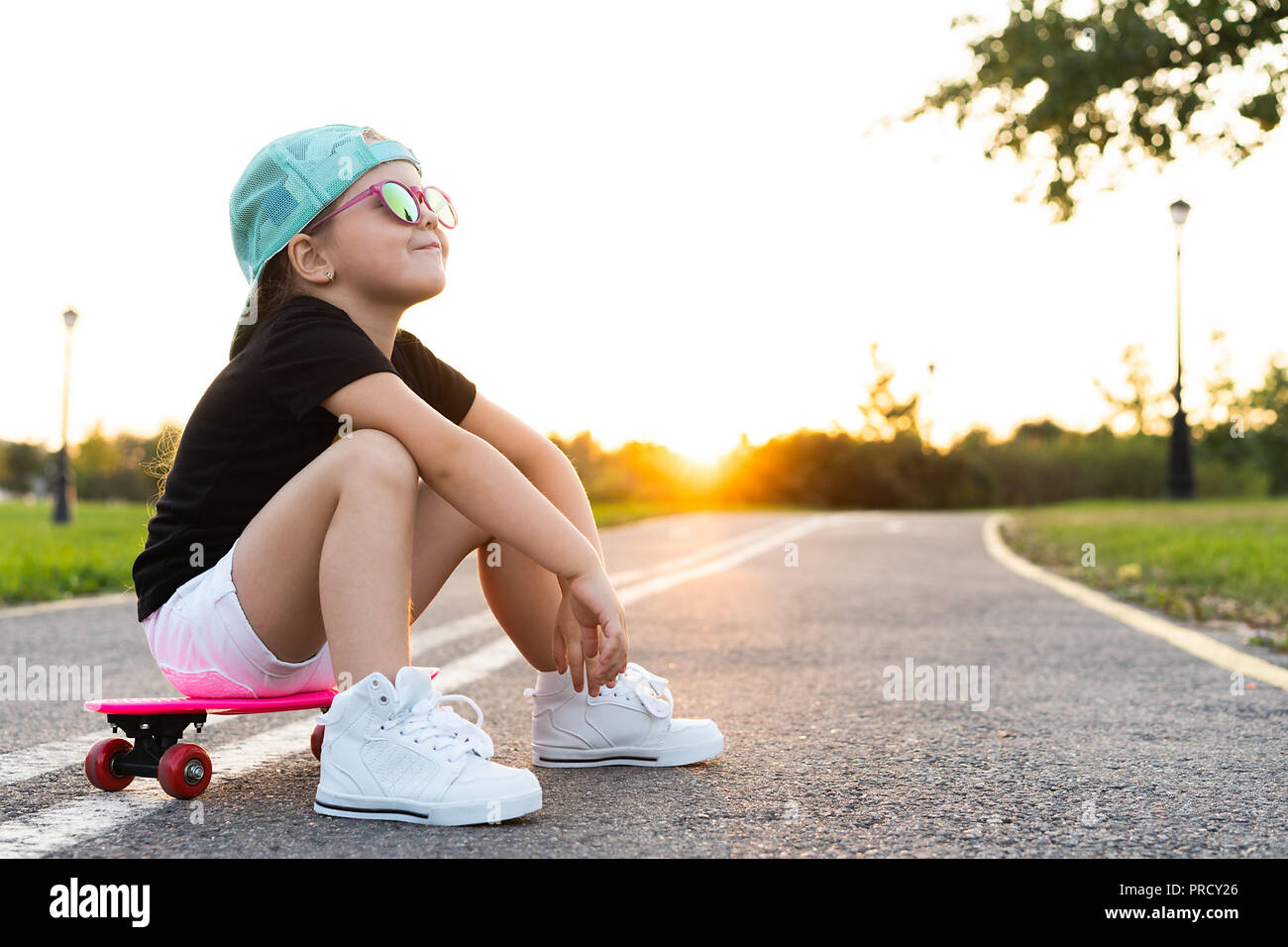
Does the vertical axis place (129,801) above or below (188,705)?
below

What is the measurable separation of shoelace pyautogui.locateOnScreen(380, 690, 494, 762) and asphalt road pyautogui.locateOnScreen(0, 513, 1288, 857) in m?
0.14

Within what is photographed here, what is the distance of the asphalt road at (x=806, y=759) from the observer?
6.56ft

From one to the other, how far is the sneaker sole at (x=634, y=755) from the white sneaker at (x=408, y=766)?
0.48m

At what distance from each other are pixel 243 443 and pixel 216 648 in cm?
40

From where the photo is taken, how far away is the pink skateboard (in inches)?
89.9

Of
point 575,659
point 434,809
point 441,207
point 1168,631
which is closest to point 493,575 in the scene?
point 575,659

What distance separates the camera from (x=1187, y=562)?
27.2 feet

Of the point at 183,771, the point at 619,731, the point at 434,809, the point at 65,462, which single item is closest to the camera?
the point at 434,809

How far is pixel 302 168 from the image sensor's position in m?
2.38

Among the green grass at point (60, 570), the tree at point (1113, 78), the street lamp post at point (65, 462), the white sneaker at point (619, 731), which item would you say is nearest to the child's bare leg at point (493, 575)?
the white sneaker at point (619, 731)

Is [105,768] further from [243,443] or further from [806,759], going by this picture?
[806,759]

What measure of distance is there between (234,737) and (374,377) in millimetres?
1290

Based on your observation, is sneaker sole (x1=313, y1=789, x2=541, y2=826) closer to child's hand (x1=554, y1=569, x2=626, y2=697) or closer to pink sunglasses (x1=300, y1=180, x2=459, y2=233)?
child's hand (x1=554, y1=569, x2=626, y2=697)
